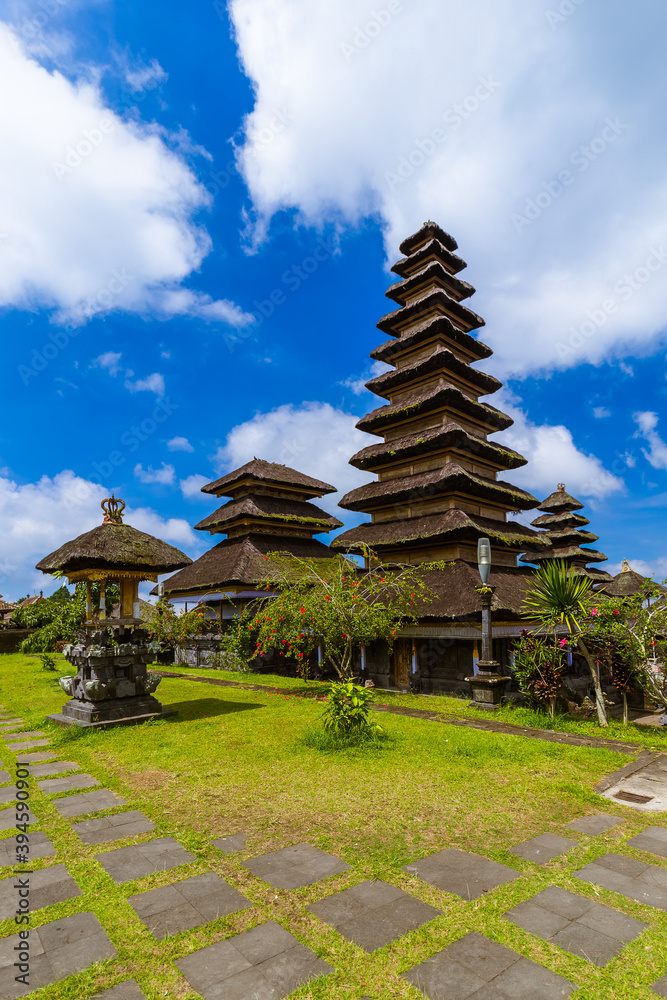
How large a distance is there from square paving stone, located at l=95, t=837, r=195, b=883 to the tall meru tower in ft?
39.8

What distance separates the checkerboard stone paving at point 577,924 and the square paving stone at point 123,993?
245 centimetres

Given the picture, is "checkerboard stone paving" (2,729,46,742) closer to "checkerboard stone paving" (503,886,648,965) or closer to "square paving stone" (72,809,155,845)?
"square paving stone" (72,809,155,845)

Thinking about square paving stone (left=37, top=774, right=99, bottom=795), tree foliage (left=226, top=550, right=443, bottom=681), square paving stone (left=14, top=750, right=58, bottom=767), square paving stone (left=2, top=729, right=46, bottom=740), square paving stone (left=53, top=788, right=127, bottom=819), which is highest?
tree foliage (left=226, top=550, right=443, bottom=681)

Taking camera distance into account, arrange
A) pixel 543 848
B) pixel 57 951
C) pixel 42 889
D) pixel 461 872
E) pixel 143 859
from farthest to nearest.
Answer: pixel 543 848 < pixel 143 859 < pixel 461 872 < pixel 42 889 < pixel 57 951

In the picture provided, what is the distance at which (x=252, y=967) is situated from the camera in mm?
3148

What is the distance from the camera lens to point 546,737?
9.16 meters

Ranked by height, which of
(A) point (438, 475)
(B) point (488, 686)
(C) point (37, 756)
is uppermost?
(A) point (438, 475)

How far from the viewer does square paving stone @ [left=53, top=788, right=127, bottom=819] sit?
5.87 metres

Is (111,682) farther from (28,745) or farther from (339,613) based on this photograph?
(339,613)

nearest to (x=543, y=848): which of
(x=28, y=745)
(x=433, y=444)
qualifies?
(x=28, y=745)

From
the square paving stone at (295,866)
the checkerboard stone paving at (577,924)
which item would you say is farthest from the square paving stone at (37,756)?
the checkerboard stone paving at (577,924)

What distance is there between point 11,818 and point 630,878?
20.3 feet

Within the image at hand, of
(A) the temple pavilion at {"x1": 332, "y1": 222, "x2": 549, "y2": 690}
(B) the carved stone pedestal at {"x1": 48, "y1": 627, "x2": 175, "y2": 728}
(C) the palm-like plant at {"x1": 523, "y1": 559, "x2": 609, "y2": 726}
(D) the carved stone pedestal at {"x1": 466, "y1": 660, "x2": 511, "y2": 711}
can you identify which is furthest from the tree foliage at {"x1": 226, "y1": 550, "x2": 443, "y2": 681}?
(C) the palm-like plant at {"x1": 523, "y1": 559, "x2": 609, "y2": 726}

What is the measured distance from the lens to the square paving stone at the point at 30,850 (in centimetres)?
468
